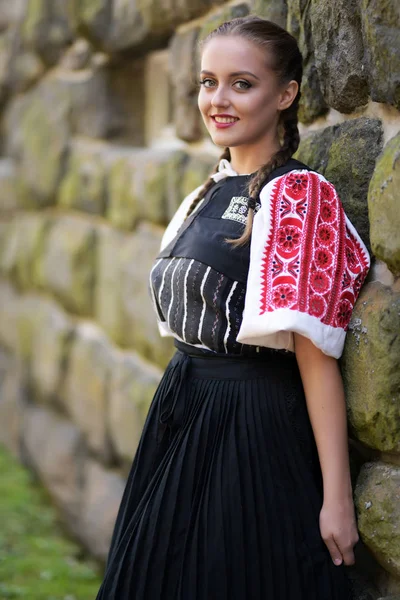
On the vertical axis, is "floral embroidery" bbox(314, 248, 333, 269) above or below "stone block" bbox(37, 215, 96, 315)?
above

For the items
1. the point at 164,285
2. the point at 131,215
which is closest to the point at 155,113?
the point at 131,215

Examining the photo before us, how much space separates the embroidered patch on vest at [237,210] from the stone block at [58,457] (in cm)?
208

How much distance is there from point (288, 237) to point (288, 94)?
35 centimetres

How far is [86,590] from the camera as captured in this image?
3.01m

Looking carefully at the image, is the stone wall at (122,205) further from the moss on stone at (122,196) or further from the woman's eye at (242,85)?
the woman's eye at (242,85)

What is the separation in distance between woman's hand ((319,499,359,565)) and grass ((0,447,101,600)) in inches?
64.0

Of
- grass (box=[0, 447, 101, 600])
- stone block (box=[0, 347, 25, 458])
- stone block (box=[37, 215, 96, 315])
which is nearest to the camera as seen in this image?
grass (box=[0, 447, 101, 600])

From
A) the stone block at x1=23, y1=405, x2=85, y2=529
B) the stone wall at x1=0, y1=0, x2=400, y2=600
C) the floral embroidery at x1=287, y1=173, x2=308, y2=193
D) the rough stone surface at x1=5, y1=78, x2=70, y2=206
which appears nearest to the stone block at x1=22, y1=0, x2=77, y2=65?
the stone wall at x1=0, y1=0, x2=400, y2=600

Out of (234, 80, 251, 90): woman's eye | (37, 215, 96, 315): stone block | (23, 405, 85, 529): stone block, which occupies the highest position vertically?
(234, 80, 251, 90): woman's eye

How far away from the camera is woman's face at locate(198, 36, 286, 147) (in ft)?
5.41

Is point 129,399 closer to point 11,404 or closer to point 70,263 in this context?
point 70,263

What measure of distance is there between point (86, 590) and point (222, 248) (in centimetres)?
182

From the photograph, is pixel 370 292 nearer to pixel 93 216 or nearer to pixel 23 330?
pixel 93 216

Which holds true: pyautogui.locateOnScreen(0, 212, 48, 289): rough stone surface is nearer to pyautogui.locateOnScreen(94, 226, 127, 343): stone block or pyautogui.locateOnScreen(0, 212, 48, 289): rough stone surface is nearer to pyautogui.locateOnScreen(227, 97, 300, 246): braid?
pyautogui.locateOnScreen(94, 226, 127, 343): stone block
